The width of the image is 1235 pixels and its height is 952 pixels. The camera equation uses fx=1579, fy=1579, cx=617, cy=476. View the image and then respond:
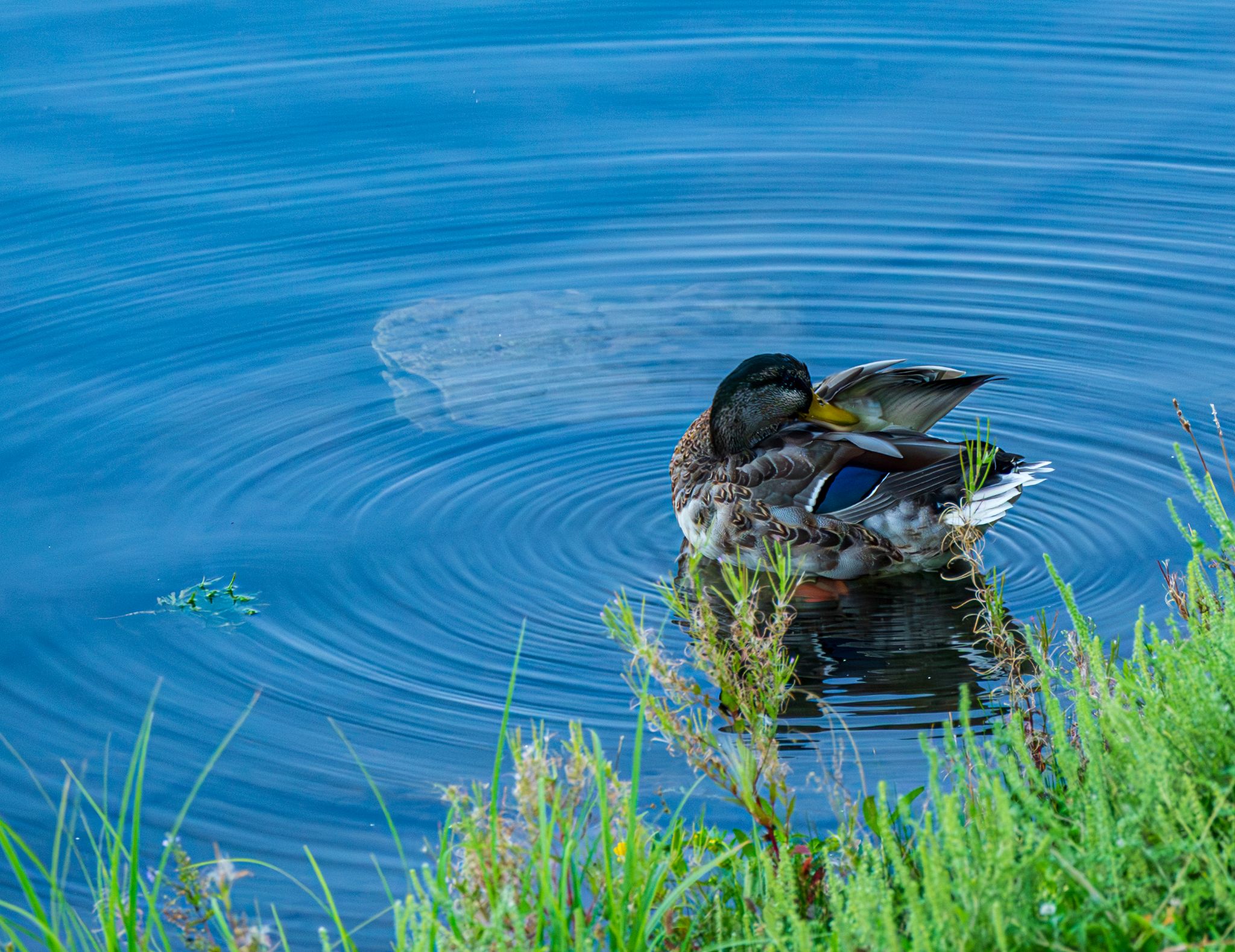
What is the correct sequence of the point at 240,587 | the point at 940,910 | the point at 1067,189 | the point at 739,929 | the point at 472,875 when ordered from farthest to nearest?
the point at 1067,189, the point at 240,587, the point at 739,929, the point at 472,875, the point at 940,910

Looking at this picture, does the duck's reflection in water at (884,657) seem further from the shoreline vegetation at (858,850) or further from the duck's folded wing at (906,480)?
the shoreline vegetation at (858,850)

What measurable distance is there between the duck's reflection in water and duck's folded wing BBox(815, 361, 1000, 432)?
67 cm

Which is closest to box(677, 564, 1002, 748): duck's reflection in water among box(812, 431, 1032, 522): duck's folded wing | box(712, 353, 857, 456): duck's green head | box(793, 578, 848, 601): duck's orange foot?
box(793, 578, 848, 601): duck's orange foot

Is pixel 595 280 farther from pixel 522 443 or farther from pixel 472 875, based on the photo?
pixel 472 875

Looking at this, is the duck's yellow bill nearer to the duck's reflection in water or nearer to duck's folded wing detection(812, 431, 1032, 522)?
Result: duck's folded wing detection(812, 431, 1032, 522)

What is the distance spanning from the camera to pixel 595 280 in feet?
29.1

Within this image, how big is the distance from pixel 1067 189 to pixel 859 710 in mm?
5552

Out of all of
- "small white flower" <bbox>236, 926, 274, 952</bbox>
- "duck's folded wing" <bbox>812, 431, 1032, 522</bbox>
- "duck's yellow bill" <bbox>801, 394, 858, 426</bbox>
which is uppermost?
"duck's yellow bill" <bbox>801, 394, 858, 426</bbox>

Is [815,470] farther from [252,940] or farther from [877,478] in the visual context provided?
[252,940]

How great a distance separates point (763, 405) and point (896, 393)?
22.1 inches

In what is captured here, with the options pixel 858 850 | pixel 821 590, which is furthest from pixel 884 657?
pixel 858 850

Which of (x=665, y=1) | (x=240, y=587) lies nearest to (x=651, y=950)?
(x=240, y=587)

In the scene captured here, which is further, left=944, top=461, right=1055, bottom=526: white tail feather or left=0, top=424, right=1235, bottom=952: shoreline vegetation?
left=944, top=461, right=1055, bottom=526: white tail feather

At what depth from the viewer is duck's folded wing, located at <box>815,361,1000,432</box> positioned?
6.49 m
